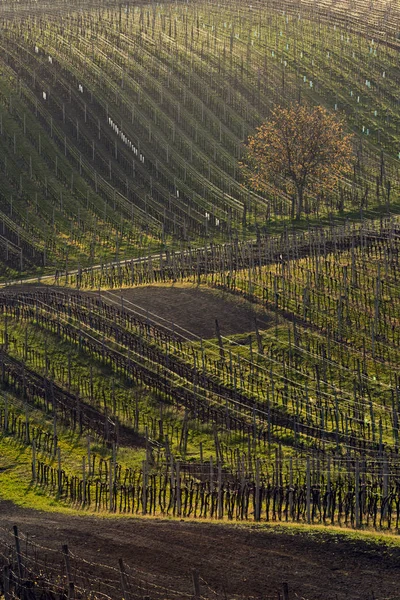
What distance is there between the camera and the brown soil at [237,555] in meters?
34.6

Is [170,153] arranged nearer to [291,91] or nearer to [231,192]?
[231,192]

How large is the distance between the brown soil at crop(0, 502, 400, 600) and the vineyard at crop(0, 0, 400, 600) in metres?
0.12

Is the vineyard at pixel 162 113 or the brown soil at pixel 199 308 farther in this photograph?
the vineyard at pixel 162 113

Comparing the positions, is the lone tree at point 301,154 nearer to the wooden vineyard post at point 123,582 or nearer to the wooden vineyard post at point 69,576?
the wooden vineyard post at point 69,576

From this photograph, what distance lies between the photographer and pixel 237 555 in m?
37.1

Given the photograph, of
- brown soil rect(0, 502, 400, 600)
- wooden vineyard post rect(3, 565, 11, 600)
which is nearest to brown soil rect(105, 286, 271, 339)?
brown soil rect(0, 502, 400, 600)

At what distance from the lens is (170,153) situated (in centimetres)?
11106

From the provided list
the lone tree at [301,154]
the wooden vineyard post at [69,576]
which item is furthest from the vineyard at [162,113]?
the wooden vineyard post at [69,576]

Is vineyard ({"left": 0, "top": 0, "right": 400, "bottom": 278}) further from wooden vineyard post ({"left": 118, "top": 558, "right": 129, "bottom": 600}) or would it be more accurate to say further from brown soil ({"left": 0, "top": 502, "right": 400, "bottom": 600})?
Result: wooden vineyard post ({"left": 118, "top": 558, "right": 129, "bottom": 600})

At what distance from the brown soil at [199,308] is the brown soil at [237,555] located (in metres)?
23.2

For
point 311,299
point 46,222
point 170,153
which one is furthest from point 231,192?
point 311,299

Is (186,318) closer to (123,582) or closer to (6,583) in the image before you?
(123,582)

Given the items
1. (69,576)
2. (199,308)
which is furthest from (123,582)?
(199,308)

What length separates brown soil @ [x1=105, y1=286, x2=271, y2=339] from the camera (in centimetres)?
6394
